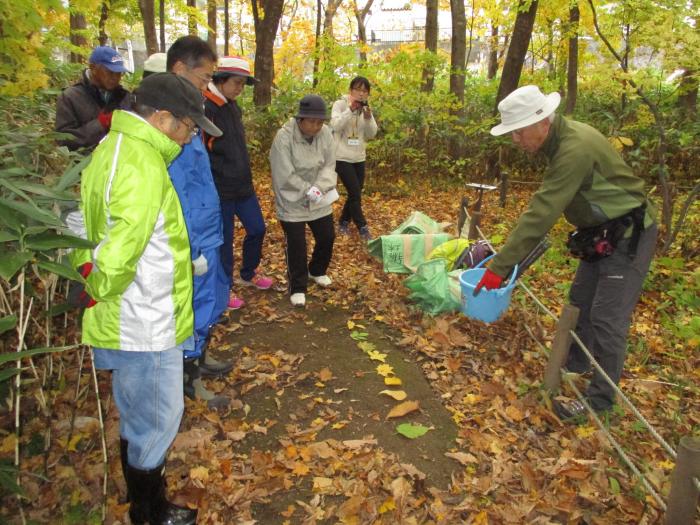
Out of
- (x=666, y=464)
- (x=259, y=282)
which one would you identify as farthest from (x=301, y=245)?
(x=666, y=464)

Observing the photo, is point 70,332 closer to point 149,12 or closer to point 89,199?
point 89,199

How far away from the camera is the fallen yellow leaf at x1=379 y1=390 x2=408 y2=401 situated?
3.84 m

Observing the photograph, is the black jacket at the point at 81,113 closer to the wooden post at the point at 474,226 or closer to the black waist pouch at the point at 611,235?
the black waist pouch at the point at 611,235

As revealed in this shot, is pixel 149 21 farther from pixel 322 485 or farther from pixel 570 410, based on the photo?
pixel 570 410

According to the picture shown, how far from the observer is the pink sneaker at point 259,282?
5.48 metres

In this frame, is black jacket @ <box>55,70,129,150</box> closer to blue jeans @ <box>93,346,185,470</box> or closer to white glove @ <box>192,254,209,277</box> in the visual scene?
white glove @ <box>192,254,209,277</box>

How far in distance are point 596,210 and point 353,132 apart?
404 cm

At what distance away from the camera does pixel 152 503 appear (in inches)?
97.9

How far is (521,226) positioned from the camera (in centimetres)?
339

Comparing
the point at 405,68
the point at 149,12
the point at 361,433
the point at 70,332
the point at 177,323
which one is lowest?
the point at 361,433

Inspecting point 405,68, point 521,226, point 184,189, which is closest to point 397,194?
point 405,68

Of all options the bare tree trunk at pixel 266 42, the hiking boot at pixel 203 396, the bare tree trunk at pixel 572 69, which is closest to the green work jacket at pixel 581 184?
the hiking boot at pixel 203 396

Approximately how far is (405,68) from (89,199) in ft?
30.5

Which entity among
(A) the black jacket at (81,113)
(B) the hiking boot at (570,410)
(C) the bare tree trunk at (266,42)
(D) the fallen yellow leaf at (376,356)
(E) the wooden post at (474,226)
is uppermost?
(C) the bare tree trunk at (266,42)
